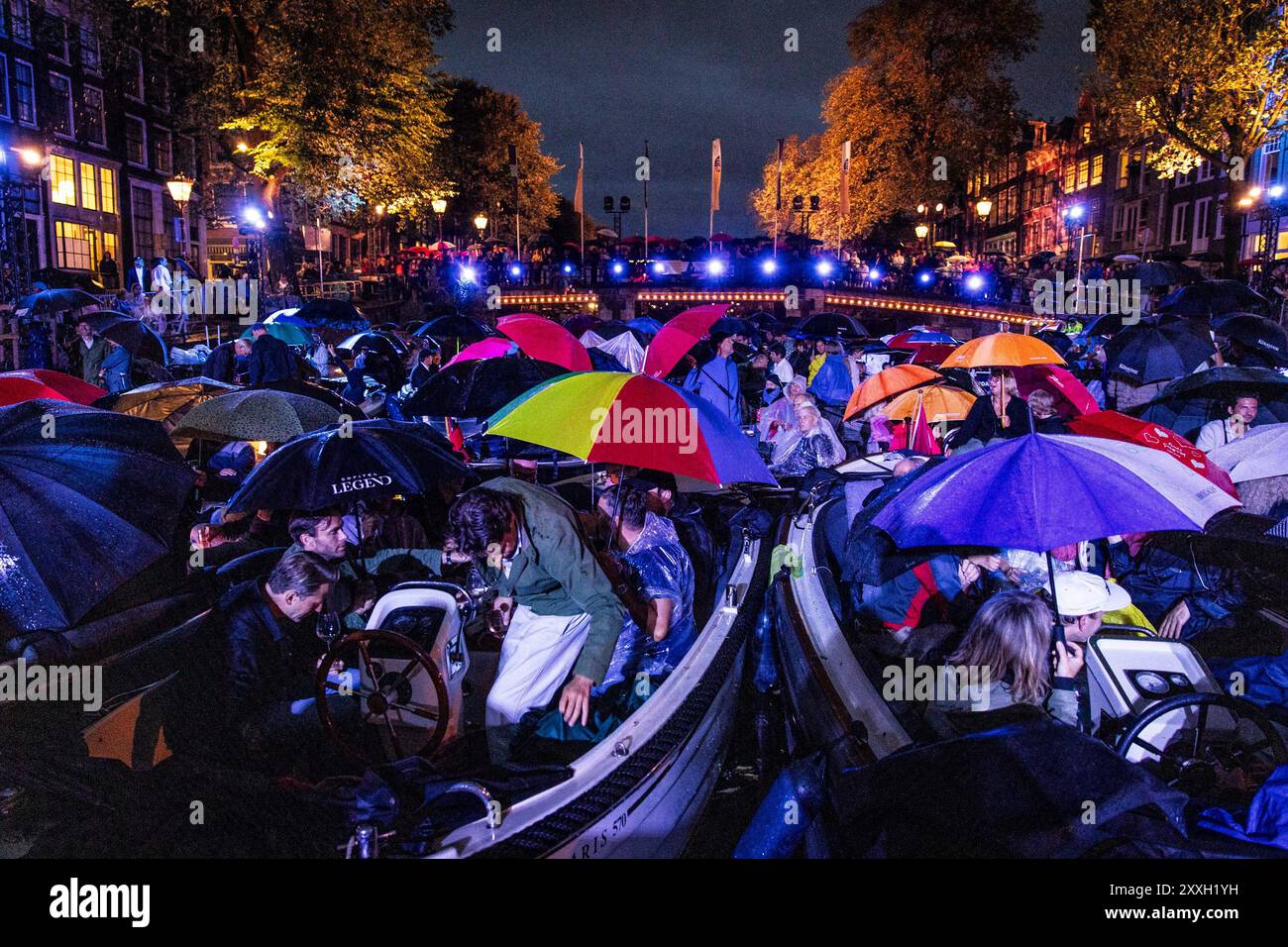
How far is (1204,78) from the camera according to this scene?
66.4ft

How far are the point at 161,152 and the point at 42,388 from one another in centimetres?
3473

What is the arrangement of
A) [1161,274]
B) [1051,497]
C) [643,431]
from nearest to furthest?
[1051,497], [643,431], [1161,274]

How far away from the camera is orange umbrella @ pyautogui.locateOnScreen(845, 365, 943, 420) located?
27.1ft

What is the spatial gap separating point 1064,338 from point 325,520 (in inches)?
562

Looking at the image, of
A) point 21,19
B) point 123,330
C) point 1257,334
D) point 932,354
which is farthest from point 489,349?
point 21,19

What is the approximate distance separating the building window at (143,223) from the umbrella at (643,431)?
34.0 meters

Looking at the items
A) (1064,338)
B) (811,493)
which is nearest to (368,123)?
(1064,338)

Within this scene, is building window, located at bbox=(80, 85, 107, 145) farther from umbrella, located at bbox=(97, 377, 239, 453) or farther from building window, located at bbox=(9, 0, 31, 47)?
umbrella, located at bbox=(97, 377, 239, 453)

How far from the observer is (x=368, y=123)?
2589 centimetres

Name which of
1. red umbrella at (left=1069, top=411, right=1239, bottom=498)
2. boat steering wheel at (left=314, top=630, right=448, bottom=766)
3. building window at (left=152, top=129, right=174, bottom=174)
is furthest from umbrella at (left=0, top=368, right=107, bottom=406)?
building window at (left=152, top=129, right=174, bottom=174)

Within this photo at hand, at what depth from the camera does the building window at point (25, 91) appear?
2661 centimetres

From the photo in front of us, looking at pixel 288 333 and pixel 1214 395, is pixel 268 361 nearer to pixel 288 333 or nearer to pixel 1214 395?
pixel 288 333

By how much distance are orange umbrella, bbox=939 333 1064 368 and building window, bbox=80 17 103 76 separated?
32.7m
